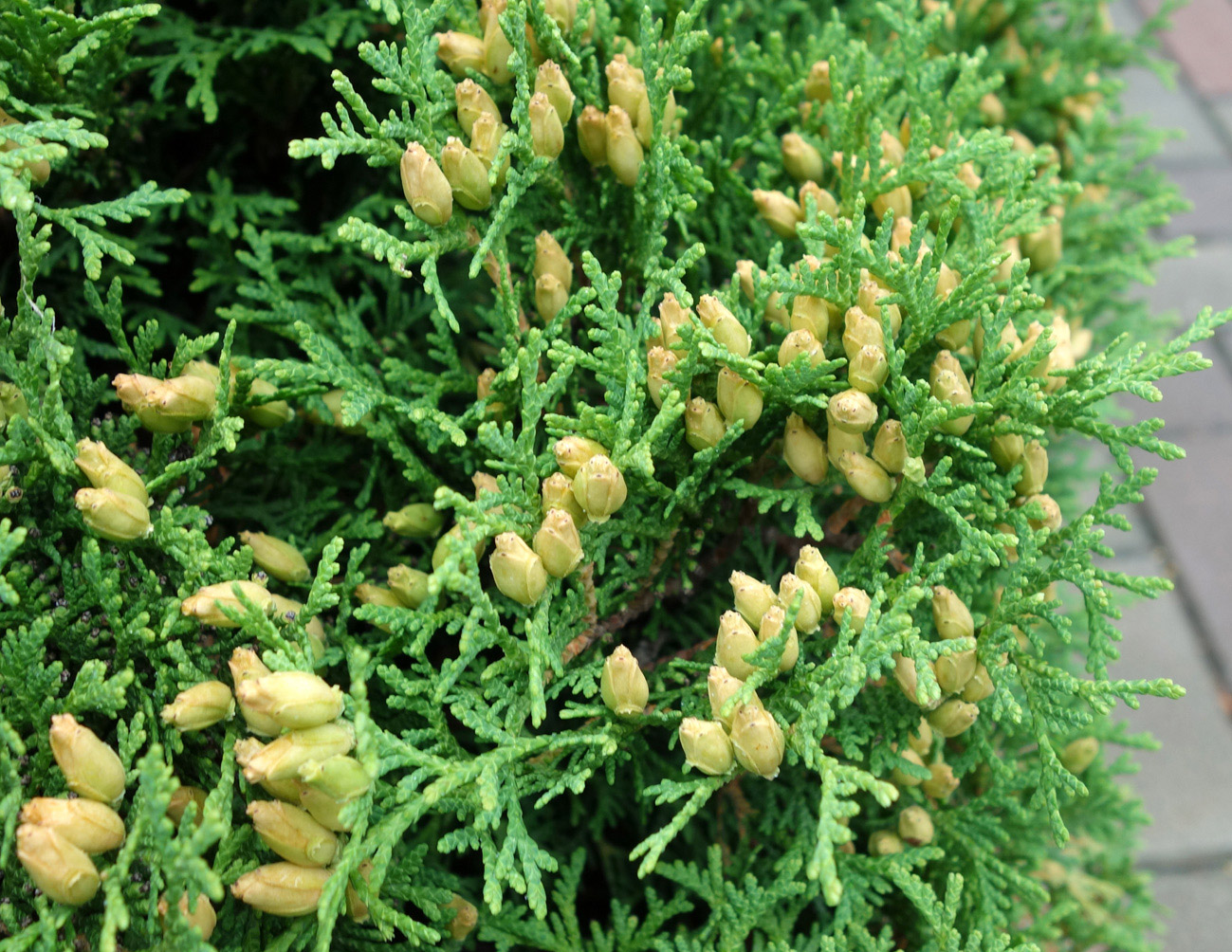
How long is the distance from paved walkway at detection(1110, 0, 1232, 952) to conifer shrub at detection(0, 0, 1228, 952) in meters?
1.16

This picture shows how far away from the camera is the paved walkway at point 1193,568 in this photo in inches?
80.4

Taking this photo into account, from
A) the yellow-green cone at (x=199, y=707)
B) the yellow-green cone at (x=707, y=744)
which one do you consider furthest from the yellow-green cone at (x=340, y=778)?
the yellow-green cone at (x=707, y=744)

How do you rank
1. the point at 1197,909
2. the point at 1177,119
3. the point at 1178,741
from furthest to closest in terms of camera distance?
the point at 1177,119 → the point at 1178,741 → the point at 1197,909

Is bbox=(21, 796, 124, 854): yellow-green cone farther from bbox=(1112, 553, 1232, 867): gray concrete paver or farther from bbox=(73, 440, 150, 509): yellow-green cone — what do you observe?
bbox=(1112, 553, 1232, 867): gray concrete paver

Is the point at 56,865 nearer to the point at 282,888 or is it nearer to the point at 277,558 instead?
the point at 282,888

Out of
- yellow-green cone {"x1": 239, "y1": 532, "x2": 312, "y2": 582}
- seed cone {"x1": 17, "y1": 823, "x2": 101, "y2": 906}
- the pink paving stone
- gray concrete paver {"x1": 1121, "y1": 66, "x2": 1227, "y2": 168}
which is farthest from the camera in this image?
the pink paving stone

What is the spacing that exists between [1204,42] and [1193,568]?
1.90 meters

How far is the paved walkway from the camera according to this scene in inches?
80.4

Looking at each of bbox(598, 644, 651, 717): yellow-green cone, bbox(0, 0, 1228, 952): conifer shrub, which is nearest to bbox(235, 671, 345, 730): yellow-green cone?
bbox(0, 0, 1228, 952): conifer shrub

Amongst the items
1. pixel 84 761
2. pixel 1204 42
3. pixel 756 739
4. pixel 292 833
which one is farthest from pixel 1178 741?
pixel 1204 42

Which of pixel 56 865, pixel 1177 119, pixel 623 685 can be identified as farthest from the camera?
pixel 1177 119

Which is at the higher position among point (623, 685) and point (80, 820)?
point (623, 685)

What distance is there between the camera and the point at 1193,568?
7.80ft

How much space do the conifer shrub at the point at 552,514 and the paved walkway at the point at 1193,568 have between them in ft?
3.79
